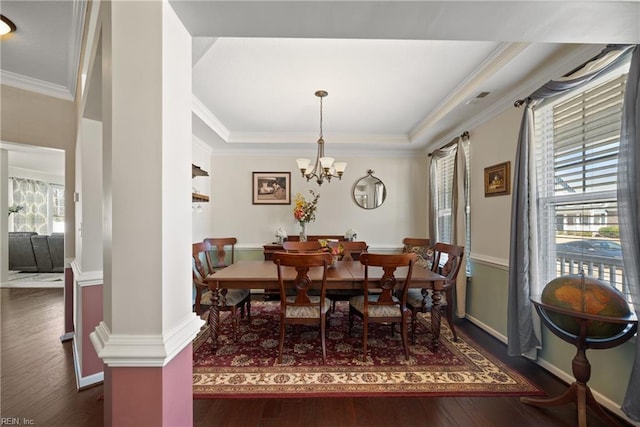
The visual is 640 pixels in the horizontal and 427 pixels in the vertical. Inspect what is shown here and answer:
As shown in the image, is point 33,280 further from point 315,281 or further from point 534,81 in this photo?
point 534,81

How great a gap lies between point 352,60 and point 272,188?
2.83 m

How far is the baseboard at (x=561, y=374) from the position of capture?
5.71 ft

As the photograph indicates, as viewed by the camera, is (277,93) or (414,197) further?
(414,197)

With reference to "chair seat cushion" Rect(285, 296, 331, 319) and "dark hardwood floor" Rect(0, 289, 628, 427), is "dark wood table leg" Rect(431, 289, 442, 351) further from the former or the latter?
"chair seat cushion" Rect(285, 296, 331, 319)

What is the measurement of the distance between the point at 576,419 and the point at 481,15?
2.42 meters

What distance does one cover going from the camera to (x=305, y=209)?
4.50 meters

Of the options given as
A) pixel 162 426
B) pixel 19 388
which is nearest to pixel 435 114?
pixel 162 426

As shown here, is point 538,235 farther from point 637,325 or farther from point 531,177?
point 637,325

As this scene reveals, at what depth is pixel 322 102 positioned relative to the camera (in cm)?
323

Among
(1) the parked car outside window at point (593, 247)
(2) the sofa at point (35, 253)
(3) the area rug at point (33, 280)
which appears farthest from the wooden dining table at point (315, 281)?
(2) the sofa at point (35, 253)

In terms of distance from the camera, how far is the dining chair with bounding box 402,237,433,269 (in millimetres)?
3757

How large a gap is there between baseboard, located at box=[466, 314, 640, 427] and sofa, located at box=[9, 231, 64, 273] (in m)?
8.16

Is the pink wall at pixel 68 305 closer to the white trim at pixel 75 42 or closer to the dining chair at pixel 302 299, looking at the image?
the white trim at pixel 75 42

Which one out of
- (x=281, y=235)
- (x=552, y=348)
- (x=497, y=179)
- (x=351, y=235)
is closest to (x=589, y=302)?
(x=552, y=348)
